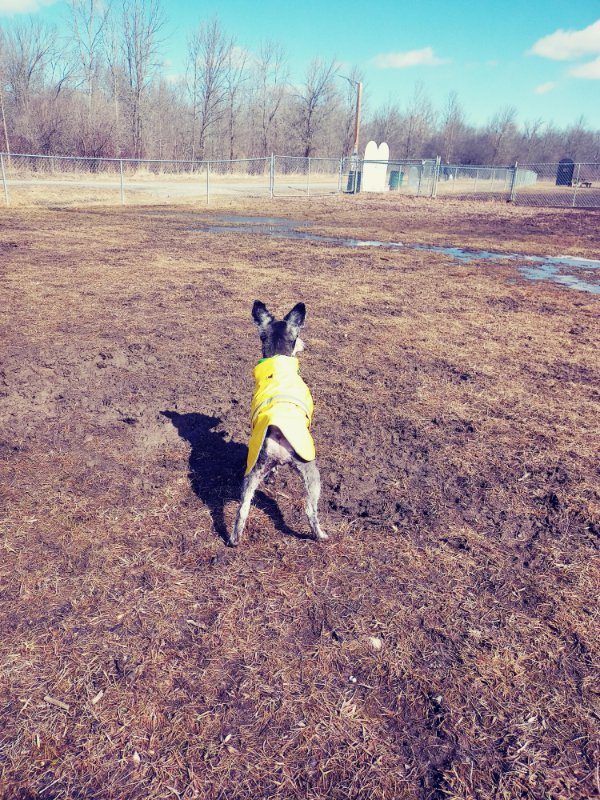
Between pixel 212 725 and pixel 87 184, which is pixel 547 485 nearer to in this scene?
pixel 212 725

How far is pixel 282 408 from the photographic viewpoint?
3.24 meters

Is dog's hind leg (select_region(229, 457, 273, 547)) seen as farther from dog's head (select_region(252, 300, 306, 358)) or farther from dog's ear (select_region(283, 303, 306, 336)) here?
dog's ear (select_region(283, 303, 306, 336))

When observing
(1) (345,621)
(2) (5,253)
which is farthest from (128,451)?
(2) (5,253)

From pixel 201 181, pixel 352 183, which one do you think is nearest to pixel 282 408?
→ pixel 352 183

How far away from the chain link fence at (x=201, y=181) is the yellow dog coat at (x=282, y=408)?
1918cm

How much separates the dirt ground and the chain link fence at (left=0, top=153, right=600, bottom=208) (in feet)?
57.1

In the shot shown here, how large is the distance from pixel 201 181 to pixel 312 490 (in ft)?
133

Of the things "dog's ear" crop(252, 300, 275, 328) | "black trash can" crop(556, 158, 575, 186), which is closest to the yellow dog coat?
"dog's ear" crop(252, 300, 275, 328)

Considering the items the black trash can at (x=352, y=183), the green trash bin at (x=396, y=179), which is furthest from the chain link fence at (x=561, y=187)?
the black trash can at (x=352, y=183)

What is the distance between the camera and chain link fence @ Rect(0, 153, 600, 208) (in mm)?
25891

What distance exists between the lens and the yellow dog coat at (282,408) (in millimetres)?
3121

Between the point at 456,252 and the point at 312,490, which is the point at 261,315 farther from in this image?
the point at 456,252

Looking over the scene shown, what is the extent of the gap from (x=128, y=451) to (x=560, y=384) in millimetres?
4932

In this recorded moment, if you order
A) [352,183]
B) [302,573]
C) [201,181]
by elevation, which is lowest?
[302,573]
